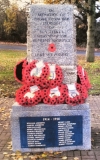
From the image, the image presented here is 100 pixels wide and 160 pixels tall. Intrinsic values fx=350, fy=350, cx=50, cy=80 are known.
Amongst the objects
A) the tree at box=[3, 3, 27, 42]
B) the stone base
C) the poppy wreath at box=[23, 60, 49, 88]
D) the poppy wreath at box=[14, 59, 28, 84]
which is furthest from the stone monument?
the tree at box=[3, 3, 27, 42]

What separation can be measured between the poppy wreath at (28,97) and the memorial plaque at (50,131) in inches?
10.0

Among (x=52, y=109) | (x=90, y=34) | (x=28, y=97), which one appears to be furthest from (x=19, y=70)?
(x=90, y=34)

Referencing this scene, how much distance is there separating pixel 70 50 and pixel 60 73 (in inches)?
18.3

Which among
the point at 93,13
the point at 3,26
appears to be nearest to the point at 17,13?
the point at 3,26

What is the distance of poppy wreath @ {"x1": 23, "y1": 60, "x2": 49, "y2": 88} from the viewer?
5.61 meters

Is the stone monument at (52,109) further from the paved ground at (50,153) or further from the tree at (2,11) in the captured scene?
the tree at (2,11)

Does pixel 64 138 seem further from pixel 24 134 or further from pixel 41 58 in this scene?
pixel 41 58

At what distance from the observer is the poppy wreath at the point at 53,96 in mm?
5578

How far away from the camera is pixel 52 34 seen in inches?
229

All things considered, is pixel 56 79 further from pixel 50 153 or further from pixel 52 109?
pixel 50 153

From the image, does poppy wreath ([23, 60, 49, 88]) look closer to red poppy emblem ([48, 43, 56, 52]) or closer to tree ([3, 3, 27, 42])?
red poppy emblem ([48, 43, 56, 52])

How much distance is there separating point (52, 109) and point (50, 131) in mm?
360

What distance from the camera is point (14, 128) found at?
5.62 metres

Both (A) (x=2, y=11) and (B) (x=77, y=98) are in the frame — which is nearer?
(B) (x=77, y=98)
